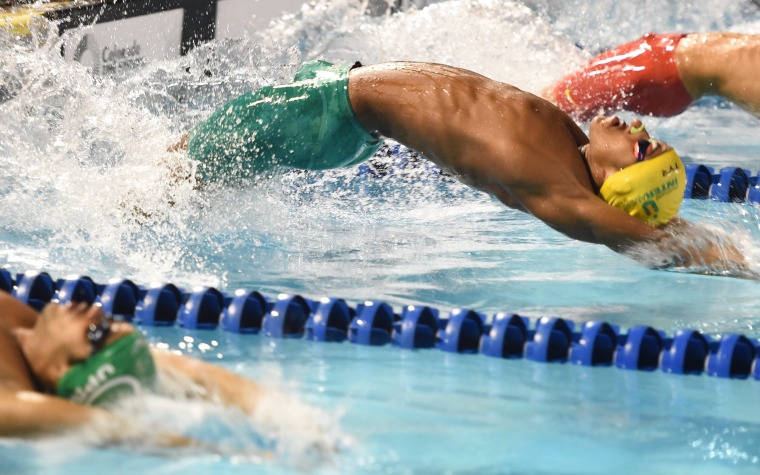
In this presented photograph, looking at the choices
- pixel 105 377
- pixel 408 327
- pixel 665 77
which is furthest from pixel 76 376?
pixel 665 77

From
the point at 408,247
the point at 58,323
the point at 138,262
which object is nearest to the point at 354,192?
the point at 408,247

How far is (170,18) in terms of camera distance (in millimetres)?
6477

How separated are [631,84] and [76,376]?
10.4 feet

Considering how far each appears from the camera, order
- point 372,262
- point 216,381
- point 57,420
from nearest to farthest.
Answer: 1. point 57,420
2. point 216,381
3. point 372,262

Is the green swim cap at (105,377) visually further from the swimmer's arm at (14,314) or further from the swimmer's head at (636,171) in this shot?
the swimmer's head at (636,171)

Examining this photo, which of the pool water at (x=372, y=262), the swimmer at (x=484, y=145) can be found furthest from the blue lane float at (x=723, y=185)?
the swimmer at (x=484, y=145)

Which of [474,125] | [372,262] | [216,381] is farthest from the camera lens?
[372,262]

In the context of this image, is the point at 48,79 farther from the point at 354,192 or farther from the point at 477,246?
the point at 477,246

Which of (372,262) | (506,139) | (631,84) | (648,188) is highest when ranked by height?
(631,84)

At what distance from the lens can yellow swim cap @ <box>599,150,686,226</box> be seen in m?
2.99

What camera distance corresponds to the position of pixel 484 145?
3070mm

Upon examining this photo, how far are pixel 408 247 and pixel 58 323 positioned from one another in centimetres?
211

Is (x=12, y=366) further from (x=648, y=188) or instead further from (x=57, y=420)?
(x=648, y=188)

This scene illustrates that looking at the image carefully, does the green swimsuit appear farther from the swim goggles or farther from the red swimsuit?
the swim goggles
